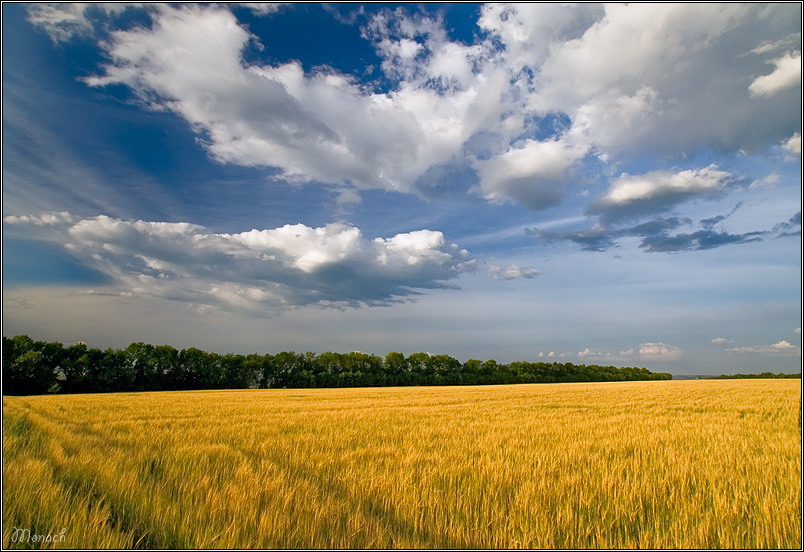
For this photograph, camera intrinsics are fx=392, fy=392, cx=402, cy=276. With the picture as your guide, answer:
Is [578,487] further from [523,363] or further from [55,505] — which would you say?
[523,363]

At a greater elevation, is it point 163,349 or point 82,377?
point 163,349

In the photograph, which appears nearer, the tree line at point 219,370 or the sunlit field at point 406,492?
the sunlit field at point 406,492

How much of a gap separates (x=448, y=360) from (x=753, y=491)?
280ft

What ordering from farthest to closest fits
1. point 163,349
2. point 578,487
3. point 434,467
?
point 163,349 → point 434,467 → point 578,487

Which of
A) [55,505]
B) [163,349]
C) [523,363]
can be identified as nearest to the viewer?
[55,505]

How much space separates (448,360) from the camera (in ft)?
290

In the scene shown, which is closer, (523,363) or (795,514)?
(795,514)

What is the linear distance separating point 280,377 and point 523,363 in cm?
6049

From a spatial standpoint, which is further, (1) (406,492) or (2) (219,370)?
(2) (219,370)

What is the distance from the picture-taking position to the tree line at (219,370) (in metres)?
55.1

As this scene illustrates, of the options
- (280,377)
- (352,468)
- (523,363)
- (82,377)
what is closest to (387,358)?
(280,377)

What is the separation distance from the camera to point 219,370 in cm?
6888

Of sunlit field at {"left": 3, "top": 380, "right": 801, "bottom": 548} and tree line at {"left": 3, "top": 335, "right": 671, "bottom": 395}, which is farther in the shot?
tree line at {"left": 3, "top": 335, "right": 671, "bottom": 395}

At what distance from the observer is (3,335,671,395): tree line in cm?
5512
